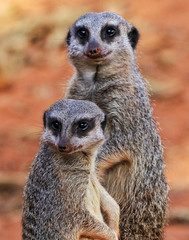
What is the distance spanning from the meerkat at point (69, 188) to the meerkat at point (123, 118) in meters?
0.58

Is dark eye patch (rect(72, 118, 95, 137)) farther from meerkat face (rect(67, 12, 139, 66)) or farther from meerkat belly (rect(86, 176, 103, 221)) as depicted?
meerkat face (rect(67, 12, 139, 66))

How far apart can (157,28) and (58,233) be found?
31.8ft

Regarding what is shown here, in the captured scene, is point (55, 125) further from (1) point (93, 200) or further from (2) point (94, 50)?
(2) point (94, 50)

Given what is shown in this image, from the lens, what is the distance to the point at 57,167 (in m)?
3.95

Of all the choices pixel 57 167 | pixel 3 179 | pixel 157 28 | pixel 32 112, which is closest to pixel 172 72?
pixel 157 28

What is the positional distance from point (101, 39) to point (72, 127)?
3.38 ft

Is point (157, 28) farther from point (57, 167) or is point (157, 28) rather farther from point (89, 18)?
point (57, 167)

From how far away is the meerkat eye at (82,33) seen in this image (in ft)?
15.4

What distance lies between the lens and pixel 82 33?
470 centimetres

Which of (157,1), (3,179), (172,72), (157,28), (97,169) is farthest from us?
(157,1)

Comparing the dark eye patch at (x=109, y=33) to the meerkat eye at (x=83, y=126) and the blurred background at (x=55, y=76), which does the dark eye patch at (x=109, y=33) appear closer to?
the meerkat eye at (x=83, y=126)

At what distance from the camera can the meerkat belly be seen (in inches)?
155

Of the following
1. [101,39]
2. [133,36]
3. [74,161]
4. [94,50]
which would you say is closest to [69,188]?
[74,161]

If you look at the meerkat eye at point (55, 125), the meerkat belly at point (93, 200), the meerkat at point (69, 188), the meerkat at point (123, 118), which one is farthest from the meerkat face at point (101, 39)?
the meerkat belly at point (93, 200)
